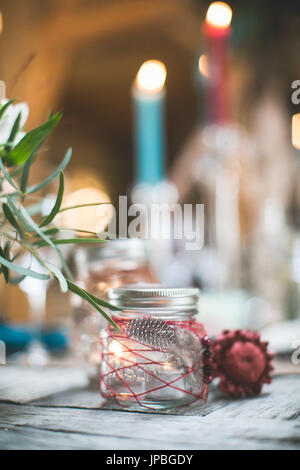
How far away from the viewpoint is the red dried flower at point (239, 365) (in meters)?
0.45

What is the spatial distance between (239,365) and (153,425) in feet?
0.41

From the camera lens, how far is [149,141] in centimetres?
234

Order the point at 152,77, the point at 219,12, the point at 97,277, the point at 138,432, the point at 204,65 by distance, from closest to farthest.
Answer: the point at 138,432, the point at 97,277, the point at 219,12, the point at 152,77, the point at 204,65

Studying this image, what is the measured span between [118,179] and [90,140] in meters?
0.34

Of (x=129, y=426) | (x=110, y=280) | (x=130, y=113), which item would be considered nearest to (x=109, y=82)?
(x=130, y=113)

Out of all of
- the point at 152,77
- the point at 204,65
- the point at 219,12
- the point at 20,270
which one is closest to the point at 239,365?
the point at 20,270

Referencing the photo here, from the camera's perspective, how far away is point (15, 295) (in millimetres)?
1588

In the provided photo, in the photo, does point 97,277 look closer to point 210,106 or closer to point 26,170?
point 26,170

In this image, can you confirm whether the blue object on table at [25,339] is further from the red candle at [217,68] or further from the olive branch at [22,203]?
the red candle at [217,68]

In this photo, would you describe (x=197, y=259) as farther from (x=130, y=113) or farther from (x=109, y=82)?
(x=130, y=113)

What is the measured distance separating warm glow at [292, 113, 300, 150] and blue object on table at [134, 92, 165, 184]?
23.0 inches

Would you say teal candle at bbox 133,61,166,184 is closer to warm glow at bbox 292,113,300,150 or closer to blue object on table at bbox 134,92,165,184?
blue object on table at bbox 134,92,165,184

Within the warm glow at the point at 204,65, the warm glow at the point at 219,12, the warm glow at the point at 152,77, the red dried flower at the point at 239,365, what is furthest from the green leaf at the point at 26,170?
the warm glow at the point at 204,65

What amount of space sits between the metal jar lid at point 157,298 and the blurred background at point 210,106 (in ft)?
1.41
